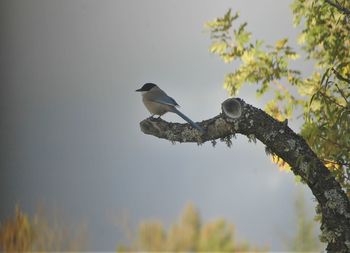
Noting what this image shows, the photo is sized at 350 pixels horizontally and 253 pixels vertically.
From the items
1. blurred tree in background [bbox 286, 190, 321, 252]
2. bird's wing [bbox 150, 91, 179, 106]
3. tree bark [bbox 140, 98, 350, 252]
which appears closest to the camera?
tree bark [bbox 140, 98, 350, 252]

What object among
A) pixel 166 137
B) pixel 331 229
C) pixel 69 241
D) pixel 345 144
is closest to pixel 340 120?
pixel 345 144

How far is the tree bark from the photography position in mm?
2426

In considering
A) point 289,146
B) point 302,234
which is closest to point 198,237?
point 302,234

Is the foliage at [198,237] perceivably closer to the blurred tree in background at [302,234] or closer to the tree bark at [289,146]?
the blurred tree in background at [302,234]

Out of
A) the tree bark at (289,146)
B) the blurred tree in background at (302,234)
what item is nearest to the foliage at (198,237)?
the blurred tree in background at (302,234)

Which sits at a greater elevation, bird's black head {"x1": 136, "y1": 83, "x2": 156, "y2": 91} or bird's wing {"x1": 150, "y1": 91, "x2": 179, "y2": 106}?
bird's black head {"x1": 136, "y1": 83, "x2": 156, "y2": 91}

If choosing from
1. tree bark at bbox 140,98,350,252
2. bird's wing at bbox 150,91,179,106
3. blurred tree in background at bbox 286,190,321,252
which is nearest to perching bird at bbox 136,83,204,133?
bird's wing at bbox 150,91,179,106

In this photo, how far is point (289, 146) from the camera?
2490 mm

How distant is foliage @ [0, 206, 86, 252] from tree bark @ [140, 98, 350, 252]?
6.03ft

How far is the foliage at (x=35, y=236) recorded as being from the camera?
162 inches

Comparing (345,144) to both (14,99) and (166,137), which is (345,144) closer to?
(166,137)

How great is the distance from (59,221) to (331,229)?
241 centimetres

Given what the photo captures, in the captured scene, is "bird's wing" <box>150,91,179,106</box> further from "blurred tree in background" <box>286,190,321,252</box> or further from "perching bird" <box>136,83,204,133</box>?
"blurred tree in background" <box>286,190,321,252</box>

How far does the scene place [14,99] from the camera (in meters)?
4.67
